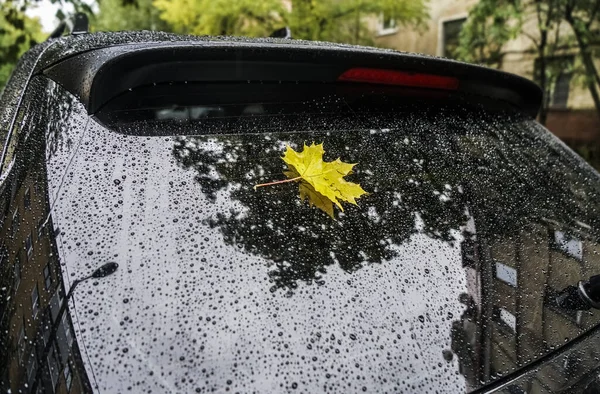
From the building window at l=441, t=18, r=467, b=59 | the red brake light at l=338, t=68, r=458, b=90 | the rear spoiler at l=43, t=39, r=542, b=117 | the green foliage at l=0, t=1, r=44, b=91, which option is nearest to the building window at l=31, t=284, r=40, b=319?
the rear spoiler at l=43, t=39, r=542, b=117

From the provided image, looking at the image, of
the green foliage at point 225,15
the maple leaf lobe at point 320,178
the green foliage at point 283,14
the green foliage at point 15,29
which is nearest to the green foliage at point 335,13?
the green foliage at point 283,14

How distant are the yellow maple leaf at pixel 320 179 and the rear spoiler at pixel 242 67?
25cm

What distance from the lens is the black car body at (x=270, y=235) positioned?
0.84m

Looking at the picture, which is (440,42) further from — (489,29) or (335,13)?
(489,29)

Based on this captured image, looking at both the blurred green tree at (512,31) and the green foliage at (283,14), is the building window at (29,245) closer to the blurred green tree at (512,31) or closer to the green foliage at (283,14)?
the blurred green tree at (512,31)

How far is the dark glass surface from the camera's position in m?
0.84

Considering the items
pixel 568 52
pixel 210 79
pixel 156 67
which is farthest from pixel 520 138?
pixel 568 52

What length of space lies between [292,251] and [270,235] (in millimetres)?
58

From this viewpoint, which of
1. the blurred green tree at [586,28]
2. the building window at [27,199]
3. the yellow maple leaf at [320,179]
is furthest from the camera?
the blurred green tree at [586,28]

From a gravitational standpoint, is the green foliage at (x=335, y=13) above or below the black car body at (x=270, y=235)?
above

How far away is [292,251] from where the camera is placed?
101 cm

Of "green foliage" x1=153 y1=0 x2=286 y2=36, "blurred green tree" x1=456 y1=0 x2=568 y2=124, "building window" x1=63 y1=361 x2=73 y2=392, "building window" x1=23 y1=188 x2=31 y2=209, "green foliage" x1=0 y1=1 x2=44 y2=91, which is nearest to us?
"building window" x1=63 y1=361 x2=73 y2=392

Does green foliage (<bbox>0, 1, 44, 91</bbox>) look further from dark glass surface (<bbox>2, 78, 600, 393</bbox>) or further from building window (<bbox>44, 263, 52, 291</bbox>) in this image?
building window (<bbox>44, 263, 52, 291</bbox>)

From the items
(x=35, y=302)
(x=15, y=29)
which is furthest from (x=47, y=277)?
(x=15, y=29)
